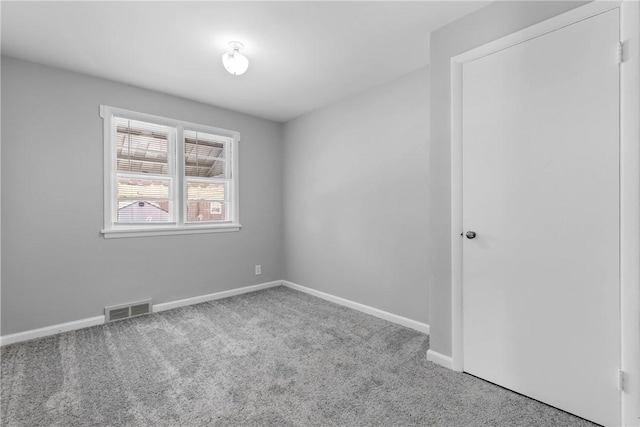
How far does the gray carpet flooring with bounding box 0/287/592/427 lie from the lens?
1.64 m

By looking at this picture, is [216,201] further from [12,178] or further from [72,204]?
[12,178]

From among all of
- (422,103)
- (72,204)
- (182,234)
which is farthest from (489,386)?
(72,204)

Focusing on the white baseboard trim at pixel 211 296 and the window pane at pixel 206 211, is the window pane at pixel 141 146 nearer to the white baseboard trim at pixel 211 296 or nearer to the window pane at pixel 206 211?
the window pane at pixel 206 211

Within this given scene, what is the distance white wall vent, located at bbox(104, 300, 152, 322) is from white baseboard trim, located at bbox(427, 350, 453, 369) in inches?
115

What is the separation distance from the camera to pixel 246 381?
6.55 feet

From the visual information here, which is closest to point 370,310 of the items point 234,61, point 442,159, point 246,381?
point 246,381

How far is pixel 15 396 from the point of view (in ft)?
5.98

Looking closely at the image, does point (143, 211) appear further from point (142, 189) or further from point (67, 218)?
point (67, 218)

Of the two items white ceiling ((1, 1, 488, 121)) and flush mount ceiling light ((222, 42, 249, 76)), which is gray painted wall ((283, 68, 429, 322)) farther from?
flush mount ceiling light ((222, 42, 249, 76))

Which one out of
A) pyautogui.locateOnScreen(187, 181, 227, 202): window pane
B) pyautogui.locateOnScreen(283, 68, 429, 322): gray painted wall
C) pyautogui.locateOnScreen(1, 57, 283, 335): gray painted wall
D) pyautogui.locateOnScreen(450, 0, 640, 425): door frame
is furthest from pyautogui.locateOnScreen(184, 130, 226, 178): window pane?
pyautogui.locateOnScreen(450, 0, 640, 425): door frame

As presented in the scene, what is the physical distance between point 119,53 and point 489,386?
3.83m

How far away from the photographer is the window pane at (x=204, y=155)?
3.75 meters

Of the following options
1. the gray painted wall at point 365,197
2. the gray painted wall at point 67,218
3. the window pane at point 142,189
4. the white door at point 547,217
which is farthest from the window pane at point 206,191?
the white door at point 547,217

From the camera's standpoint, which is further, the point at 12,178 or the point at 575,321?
the point at 12,178
